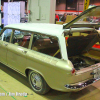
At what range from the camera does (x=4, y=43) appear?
151 inches

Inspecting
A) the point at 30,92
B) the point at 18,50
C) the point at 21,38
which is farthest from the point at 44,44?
the point at 30,92

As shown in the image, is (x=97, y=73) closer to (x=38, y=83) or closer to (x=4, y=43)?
(x=38, y=83)

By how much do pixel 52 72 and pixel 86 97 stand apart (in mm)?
→ 1147

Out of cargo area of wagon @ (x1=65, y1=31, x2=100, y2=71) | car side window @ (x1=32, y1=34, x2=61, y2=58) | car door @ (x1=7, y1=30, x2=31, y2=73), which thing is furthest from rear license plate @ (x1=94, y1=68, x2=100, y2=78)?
car door @ (x1=7, y1=30, x2=31, y2=73)

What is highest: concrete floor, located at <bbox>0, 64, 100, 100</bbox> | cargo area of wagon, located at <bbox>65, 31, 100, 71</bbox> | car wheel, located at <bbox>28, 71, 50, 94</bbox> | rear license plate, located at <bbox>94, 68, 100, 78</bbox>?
cargo area of wagon, located at <bbox>65, 31, 100, 71</bbox>

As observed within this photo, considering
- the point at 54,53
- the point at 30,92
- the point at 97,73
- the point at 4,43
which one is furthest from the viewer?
the point at 4,43

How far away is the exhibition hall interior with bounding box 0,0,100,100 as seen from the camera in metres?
2.48

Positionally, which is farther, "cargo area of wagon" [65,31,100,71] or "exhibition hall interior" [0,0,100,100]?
"cargo area of wagon" [65,31,100,71]

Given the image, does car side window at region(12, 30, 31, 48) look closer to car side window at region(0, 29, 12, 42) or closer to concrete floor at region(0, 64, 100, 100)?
car side window at region(0, 29, 12, 42)

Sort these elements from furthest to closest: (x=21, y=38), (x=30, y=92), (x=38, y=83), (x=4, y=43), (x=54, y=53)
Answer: (x=4, y=43) → (x=21, y=38) → (x=30, y=92) → (x=38, y=83) → (x=54, y=53)

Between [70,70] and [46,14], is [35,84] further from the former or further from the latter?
[46,14]

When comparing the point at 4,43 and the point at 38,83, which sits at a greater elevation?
the point at 4,43

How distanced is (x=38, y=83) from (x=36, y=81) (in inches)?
2.7

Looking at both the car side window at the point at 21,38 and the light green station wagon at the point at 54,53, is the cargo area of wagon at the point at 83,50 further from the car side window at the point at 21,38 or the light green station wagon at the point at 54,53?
the car side window at the point at 21,38
